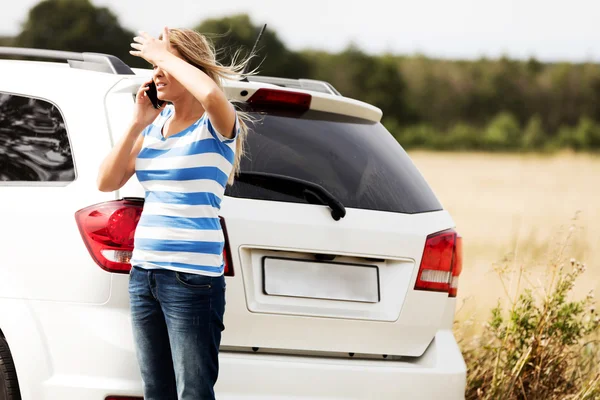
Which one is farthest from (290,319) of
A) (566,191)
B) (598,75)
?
(598,75)

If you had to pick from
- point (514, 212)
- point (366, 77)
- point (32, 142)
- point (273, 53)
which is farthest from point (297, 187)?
point (366, 77)

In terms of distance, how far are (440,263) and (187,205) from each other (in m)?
1.22

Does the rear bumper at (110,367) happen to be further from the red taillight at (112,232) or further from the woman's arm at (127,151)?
the woman's arm at (127,151)

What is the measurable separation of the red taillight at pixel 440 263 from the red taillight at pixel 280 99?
0.74m

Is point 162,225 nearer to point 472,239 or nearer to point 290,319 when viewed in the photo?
point 290,319

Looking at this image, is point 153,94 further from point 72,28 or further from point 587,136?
point 587,136

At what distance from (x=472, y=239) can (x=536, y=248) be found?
4235 mm

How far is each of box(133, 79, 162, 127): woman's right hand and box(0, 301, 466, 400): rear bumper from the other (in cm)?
67

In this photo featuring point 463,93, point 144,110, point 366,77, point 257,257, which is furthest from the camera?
point 366,77

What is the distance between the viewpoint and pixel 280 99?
362 cm

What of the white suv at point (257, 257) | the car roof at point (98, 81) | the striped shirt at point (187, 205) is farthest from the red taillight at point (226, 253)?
the car roof at point (98, 81)

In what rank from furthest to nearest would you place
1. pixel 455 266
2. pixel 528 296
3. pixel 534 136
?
pixel 534 136 < pixel 528 296 < pixel 455 266

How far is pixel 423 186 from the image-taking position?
3.93 metres

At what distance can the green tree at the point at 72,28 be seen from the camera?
164 feet
